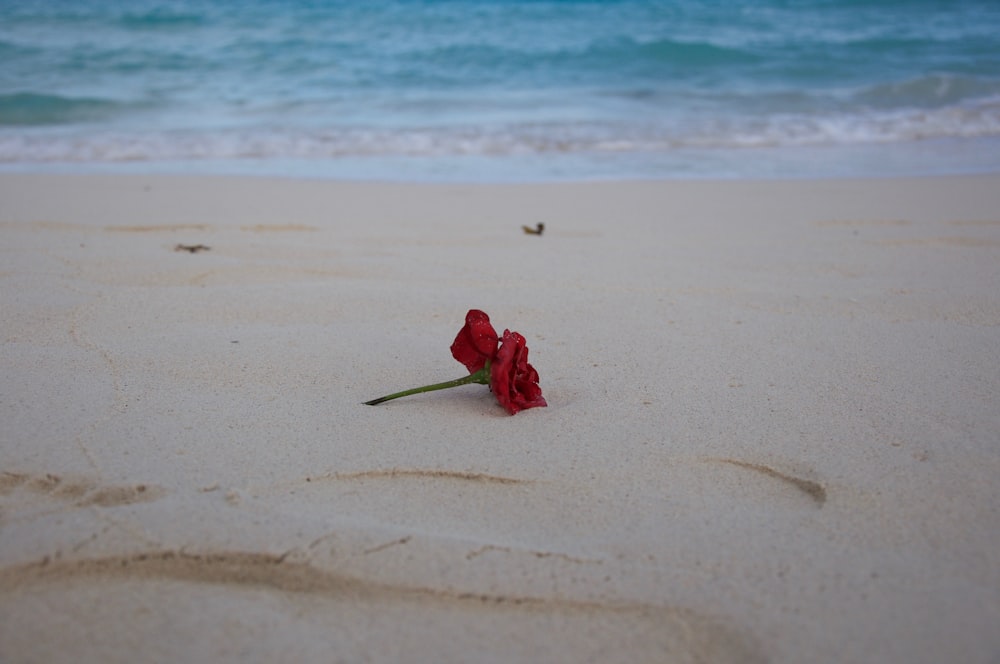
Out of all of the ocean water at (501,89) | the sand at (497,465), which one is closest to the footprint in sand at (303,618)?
the sand at (497,465)

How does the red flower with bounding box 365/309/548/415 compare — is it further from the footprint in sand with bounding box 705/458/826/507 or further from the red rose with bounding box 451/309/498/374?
the footprint in sand with bounding box 705/458/826/507

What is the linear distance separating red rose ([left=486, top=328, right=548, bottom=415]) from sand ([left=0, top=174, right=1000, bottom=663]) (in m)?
0.03

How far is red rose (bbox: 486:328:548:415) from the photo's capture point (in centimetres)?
148

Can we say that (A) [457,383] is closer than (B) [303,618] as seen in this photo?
No

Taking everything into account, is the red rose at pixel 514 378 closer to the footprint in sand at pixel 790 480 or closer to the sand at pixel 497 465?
the sand at pixel 497 465

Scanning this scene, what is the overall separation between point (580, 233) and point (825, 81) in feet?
26.7

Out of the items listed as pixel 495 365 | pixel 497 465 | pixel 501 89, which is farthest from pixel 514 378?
pixel 501 89

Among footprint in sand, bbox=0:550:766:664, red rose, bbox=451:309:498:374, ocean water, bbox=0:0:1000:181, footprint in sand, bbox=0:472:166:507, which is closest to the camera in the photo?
footprint in sand, bbox=0:550:766:664

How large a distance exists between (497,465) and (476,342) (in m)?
0.25

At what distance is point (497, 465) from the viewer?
1355 mm

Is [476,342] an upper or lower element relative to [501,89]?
lower

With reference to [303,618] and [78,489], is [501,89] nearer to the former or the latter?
[78,489]

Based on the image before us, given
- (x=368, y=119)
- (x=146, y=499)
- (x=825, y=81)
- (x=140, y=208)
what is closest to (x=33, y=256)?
(x=140, y=208)

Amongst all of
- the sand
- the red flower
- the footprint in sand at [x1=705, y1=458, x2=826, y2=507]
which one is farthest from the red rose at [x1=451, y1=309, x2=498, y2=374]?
the footprint in sand at [x1=705, y1=458, x2=826, y2=507]
